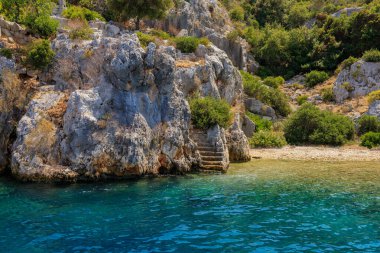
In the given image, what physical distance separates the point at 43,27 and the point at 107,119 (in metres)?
11.3

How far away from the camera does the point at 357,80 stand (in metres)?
43.0

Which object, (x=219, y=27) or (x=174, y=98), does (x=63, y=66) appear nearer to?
(x=174, y=98)

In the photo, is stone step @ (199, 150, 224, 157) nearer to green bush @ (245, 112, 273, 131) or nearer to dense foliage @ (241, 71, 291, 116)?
green bush @ (245, 112, 273, 131)

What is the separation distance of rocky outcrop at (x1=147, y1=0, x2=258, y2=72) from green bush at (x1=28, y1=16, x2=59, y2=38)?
1847 centimetres

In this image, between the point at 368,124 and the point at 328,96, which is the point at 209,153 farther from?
the point at 328,96

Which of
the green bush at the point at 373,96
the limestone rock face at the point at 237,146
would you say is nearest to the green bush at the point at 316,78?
the green bush at the point at 373,96

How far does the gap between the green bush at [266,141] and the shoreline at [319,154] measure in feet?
2.86

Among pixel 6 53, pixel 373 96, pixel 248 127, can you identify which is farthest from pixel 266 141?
pixel 6 53

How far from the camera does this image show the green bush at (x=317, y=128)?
31672 mm

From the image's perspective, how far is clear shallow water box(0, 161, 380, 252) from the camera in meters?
11.7

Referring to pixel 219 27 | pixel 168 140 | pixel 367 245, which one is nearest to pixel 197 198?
pixel 168 140

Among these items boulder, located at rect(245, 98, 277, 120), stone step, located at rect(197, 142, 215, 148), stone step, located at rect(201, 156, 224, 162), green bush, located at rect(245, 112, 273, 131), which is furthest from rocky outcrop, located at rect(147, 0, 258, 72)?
stone step, located at rect(201, 156, 224, 162)

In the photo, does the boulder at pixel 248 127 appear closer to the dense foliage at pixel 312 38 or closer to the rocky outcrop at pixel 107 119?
the rocky outcrop at pixel 107 119

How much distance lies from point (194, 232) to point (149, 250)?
2020mm
